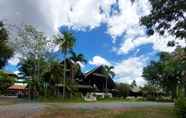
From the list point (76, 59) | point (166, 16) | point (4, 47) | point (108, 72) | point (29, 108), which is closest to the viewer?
point (166, 16)

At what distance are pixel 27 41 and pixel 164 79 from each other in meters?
40.0

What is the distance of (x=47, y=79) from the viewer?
2672 inches

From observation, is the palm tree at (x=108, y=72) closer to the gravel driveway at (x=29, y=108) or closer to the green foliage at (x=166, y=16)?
the gravel driveway at (x=29, y=108)

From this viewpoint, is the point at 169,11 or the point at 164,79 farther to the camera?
the point at 164,79

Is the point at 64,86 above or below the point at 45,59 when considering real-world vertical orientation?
below

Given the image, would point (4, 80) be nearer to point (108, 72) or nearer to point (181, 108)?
point (108, 72)

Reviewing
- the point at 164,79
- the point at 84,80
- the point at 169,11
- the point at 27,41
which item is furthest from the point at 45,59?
the point at 169,11

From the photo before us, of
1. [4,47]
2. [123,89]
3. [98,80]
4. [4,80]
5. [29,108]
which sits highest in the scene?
[4,47]

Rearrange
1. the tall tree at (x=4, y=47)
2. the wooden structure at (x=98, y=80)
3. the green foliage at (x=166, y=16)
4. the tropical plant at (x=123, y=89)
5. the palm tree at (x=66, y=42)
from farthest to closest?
1. the tropical plant at (x=123, y=89)
2. the wooden structure at (x=98, y=80)
3. the palm tree at (x=66, y=42)
4. the tall tree at (x=4, y=47)
5. the green foliage at (x=166, y=16)

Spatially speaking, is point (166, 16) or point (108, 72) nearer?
point (166, 16)

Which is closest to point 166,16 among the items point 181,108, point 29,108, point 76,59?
point 181,108

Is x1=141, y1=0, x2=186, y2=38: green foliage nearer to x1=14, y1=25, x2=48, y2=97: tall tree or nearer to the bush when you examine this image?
the bush

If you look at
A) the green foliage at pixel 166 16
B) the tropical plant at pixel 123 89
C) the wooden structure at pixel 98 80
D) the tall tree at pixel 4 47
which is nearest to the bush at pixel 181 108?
the green foliage at pixel 166 16

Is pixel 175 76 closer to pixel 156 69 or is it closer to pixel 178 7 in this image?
pixel 156 69
